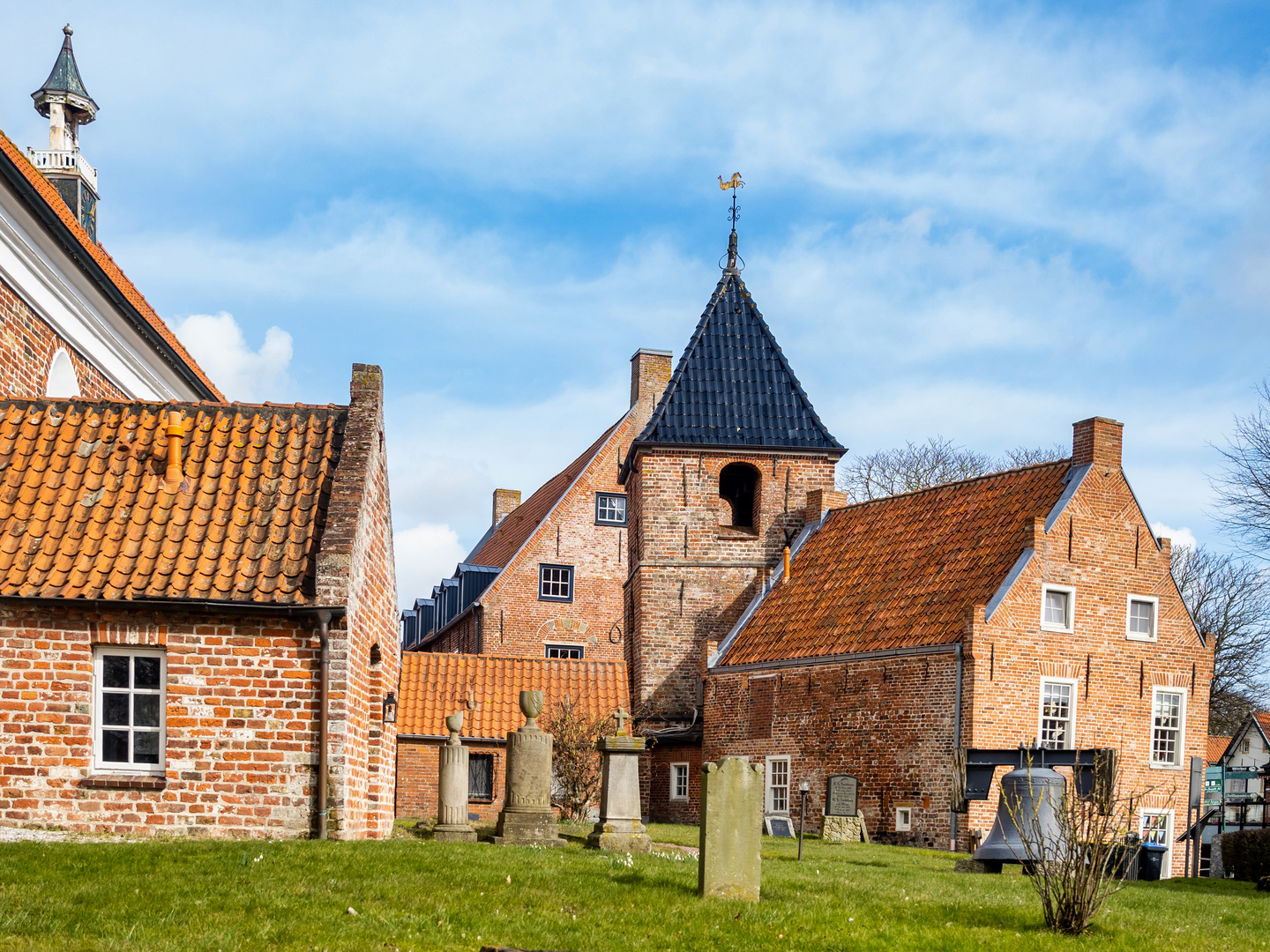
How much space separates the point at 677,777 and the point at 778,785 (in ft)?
14.5

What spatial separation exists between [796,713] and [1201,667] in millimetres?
8472

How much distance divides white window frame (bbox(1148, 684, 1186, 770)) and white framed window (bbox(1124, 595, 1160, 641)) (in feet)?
3.53

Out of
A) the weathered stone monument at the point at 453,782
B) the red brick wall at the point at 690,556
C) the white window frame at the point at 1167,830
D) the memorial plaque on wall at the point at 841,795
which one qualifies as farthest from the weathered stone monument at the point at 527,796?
the red brick wall at the point at 690,556

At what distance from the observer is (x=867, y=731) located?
27.9m

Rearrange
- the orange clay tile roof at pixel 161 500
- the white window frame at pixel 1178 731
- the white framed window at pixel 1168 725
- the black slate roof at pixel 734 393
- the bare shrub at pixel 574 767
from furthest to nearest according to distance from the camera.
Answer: the black slate roof at pixel 734 393
the bare shrub at pixel 574 767
the white framed window at pixel 1168 725
the white window frame at pixel 1178 731
the orange clay tile roof at pixel 161 500

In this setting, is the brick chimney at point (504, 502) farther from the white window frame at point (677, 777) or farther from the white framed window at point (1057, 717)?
the white framed window at point (1057, 717)

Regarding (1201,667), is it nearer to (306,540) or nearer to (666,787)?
(666,787)

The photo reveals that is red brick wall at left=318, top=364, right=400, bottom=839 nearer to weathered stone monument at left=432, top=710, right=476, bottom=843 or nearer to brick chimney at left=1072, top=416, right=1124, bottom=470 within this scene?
weathered stone monument at left=432, top=710, right=476, bottom=843

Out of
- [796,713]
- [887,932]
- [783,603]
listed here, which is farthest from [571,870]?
[783,603]

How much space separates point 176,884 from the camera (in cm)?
1121

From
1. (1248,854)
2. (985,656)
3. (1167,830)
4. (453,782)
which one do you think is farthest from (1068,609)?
(453,782)

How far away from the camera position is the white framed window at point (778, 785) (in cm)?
2984

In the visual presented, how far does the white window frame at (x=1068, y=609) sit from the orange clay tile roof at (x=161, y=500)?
15.5 m

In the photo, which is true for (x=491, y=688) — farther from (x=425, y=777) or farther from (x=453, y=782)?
(x=453, y=782)
